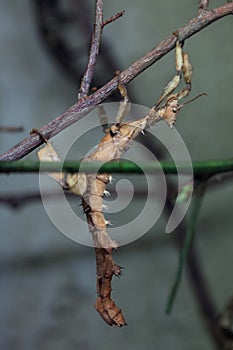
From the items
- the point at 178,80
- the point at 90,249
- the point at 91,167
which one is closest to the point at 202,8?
the point at 178,80

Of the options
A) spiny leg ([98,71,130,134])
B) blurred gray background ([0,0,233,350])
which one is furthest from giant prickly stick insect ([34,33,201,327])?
blurred gray background ([0,0,233,350])

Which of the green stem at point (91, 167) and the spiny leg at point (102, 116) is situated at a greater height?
the spiny leg at point (102, 116)

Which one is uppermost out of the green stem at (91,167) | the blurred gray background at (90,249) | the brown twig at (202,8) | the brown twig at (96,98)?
the blurred gray background at (90,249)

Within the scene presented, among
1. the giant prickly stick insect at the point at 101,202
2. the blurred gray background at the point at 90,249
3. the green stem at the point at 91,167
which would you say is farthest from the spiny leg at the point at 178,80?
the blurred gray background at the point at 90,249

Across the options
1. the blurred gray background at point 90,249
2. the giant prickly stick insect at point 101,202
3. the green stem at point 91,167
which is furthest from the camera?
the blurred gray background at point 90,249

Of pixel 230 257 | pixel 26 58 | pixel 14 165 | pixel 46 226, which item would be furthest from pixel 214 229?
pixel 14 165

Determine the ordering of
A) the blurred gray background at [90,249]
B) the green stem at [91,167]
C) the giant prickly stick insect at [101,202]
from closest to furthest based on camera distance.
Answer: the green stem at [91,167] < the giant prickly stick insect at [101,202] < the blurred gray background at [90,249]

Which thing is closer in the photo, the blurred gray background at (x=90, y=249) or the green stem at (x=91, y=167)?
the green stem at (x=91, y=167)

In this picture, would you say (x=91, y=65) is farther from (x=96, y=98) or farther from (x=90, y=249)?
(x=90, y=249)

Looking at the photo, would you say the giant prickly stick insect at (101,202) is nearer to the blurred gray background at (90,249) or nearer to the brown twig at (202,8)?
the brown twig at (202,8)
